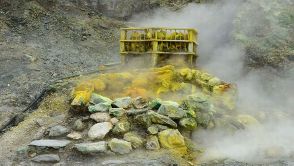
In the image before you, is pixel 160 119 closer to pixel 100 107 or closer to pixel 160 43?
pixel 100 107

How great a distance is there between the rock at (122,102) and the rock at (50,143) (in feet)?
4.90

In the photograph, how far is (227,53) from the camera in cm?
1608

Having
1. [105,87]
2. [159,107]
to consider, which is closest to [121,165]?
[159,107]

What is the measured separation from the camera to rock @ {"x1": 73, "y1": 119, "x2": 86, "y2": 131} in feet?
31.1

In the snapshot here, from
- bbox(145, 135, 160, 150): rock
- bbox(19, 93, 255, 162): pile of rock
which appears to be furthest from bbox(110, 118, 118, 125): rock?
bbox(145, 135, 160, 150): rock

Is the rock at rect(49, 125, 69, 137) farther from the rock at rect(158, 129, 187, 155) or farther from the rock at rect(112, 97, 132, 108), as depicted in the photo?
the rock at rect(158, 129, 187, 155)

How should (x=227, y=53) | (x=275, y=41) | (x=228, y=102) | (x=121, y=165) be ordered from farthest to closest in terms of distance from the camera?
(x=275, y=41), (x=227, y=53), (x=228, y=102), (x=121, y=165)

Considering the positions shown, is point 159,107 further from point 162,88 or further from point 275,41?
point 275,41

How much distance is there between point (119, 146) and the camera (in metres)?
8.78

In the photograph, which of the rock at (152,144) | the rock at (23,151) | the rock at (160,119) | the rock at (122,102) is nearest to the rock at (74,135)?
the rock at (23,151)

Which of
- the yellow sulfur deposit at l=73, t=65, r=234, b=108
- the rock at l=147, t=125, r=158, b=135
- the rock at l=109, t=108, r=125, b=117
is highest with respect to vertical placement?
the yellow sulfur deposit at l=73, t=65, r=234, b=108

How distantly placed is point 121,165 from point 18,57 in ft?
31.0

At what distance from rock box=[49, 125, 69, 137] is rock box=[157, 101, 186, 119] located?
2083 millimetres

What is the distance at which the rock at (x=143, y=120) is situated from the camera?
9.42m
